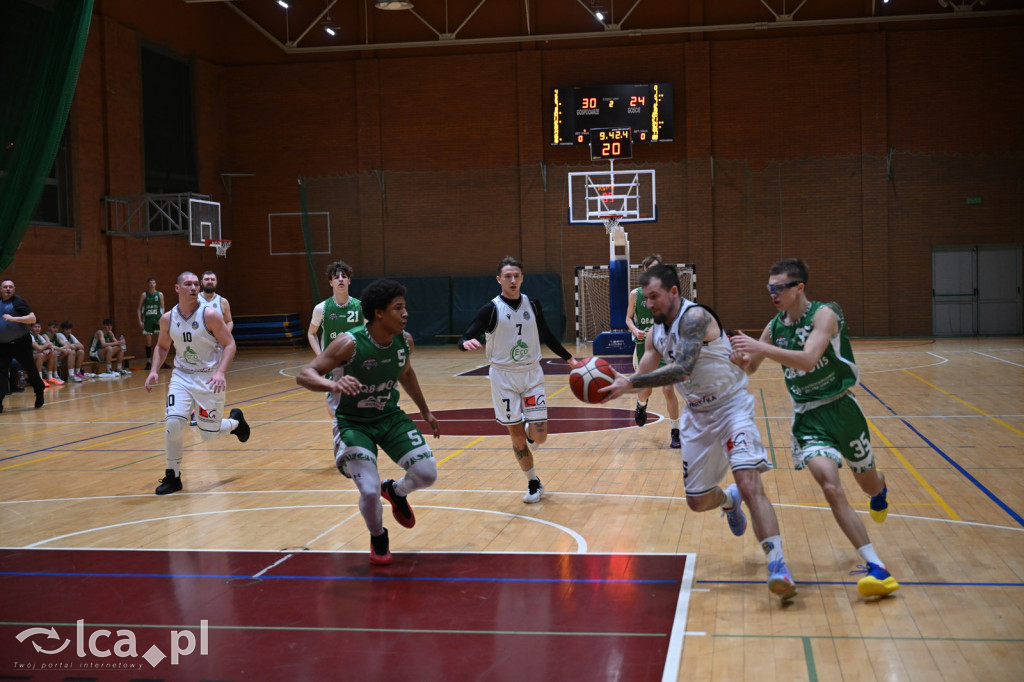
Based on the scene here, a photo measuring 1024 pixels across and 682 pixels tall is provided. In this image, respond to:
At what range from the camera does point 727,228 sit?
24.4m

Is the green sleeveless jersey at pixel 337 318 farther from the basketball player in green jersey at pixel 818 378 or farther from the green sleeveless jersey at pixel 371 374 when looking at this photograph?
the basketball player in green jersey at pixel 818 378

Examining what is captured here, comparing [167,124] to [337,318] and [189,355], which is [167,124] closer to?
[337,318]

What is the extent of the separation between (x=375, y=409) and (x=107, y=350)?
15.9m

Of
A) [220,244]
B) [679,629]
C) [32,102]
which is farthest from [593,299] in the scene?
[32,102]

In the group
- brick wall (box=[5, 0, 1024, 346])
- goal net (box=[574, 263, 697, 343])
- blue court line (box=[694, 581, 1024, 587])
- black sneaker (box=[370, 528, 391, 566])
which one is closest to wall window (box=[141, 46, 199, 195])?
brick wall (box=[5, 0, 1024, 346])

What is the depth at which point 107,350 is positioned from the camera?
19641 mm

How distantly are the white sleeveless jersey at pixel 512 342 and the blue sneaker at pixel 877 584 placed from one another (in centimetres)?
332

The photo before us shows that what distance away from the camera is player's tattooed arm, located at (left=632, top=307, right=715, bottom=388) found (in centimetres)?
493

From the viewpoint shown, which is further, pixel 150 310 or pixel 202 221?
pixel 202 221

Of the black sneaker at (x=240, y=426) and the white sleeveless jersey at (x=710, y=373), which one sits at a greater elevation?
the white sleeveless jersey at (x=710, y=373)

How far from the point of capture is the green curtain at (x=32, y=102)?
14.1ft

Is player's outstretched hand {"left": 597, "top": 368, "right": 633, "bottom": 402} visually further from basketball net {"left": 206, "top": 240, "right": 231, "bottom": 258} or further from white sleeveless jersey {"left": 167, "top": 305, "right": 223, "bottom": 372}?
basketball net {"left": 206, "top": 240, "right": 231, "bottom": 258}

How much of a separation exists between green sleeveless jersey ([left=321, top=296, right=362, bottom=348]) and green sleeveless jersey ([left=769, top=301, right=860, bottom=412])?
4959 millimetres

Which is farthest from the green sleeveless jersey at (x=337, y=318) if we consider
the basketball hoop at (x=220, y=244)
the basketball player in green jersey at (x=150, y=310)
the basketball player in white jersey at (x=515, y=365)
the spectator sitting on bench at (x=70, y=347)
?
the basketball hoop at (x=220, y=244)
